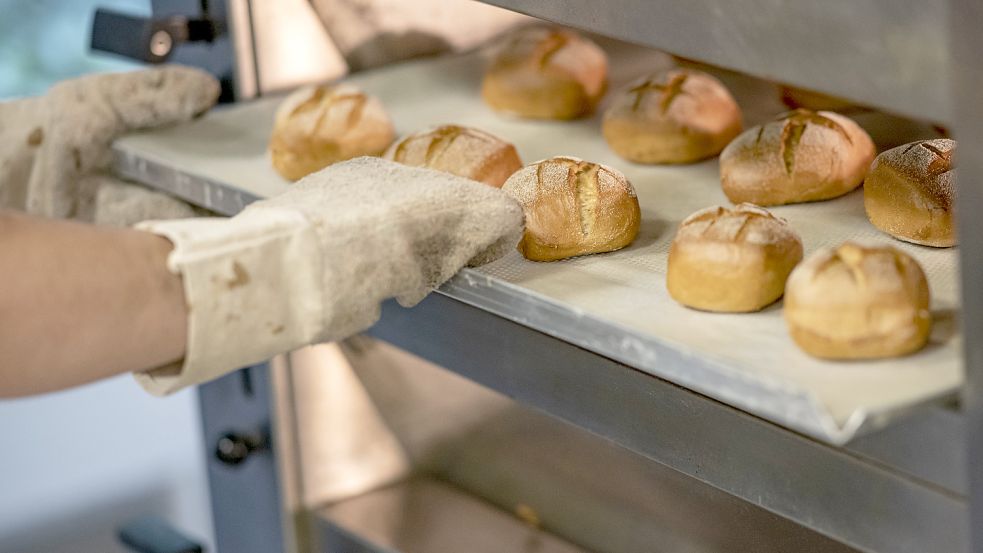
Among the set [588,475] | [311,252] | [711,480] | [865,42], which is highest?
[865,42]

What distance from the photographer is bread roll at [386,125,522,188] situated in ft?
4.60

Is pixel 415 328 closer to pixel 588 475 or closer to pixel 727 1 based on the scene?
pixel 588 475

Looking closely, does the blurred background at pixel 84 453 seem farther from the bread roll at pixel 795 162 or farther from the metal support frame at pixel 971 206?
the metal support frame at pixel 971 206

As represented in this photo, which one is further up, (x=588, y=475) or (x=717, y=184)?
(x=717, y=184)

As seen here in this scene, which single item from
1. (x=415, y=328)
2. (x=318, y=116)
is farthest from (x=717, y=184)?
(x=318, y=116)

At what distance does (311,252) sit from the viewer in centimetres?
111

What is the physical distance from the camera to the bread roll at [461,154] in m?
1.40

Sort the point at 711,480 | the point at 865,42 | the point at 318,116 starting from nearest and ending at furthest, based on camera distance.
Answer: the point at 865,42
the point at 711,480
the point at 318,116

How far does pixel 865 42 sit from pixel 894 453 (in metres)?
0.34

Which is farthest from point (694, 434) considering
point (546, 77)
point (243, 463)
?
point (243, 463)

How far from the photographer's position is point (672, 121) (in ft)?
4.95

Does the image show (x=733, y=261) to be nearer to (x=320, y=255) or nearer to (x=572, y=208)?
(x=572, y=208)

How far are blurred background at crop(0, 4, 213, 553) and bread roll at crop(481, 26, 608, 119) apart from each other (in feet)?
3.02

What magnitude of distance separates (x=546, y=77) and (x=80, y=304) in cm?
85
